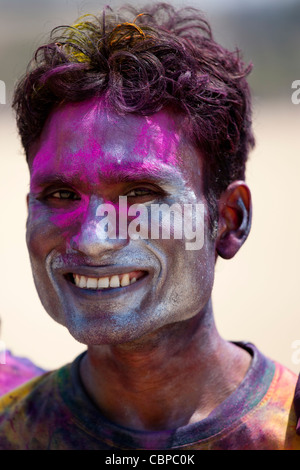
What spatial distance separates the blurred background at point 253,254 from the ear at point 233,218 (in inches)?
31.9

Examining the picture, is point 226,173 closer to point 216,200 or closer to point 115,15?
point 216,200

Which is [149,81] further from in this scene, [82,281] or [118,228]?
[82,281]

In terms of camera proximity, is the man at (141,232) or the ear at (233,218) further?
the ear at (233,218)

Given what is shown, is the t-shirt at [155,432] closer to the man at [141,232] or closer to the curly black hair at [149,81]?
the man at [141,232]

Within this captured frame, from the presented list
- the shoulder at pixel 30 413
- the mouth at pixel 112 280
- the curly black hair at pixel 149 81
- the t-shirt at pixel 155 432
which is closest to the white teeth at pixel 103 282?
the mouth at pixel 112 280

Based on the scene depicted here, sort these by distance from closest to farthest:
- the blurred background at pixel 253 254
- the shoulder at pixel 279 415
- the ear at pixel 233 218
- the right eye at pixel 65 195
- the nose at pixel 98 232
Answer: the nose at pixel 98 232 → the right eye at pixel 65 195 → the shoulder at pixel 279 415 → the ear at pixel 233 218 → the blurred background at pixel 253 254

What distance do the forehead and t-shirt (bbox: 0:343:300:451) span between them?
986 mm

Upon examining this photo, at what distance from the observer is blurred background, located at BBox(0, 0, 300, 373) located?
7172 mm

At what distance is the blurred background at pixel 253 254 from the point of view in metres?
7.17

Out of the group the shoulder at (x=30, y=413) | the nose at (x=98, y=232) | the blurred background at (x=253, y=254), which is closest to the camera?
the nose at (x=98, y=232)

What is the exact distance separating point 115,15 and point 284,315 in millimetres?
5102

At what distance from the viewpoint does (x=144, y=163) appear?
268cm

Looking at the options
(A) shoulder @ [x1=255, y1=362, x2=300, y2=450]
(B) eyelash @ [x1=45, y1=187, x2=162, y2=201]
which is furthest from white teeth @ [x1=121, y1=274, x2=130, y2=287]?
(A) shoulder @ [x1=255, y1=362, x2=300, y2=450]

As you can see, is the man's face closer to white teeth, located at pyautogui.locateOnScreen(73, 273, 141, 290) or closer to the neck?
white teeth, located at pyautogui.locateOnScreen(73, 273, 141, 290)
